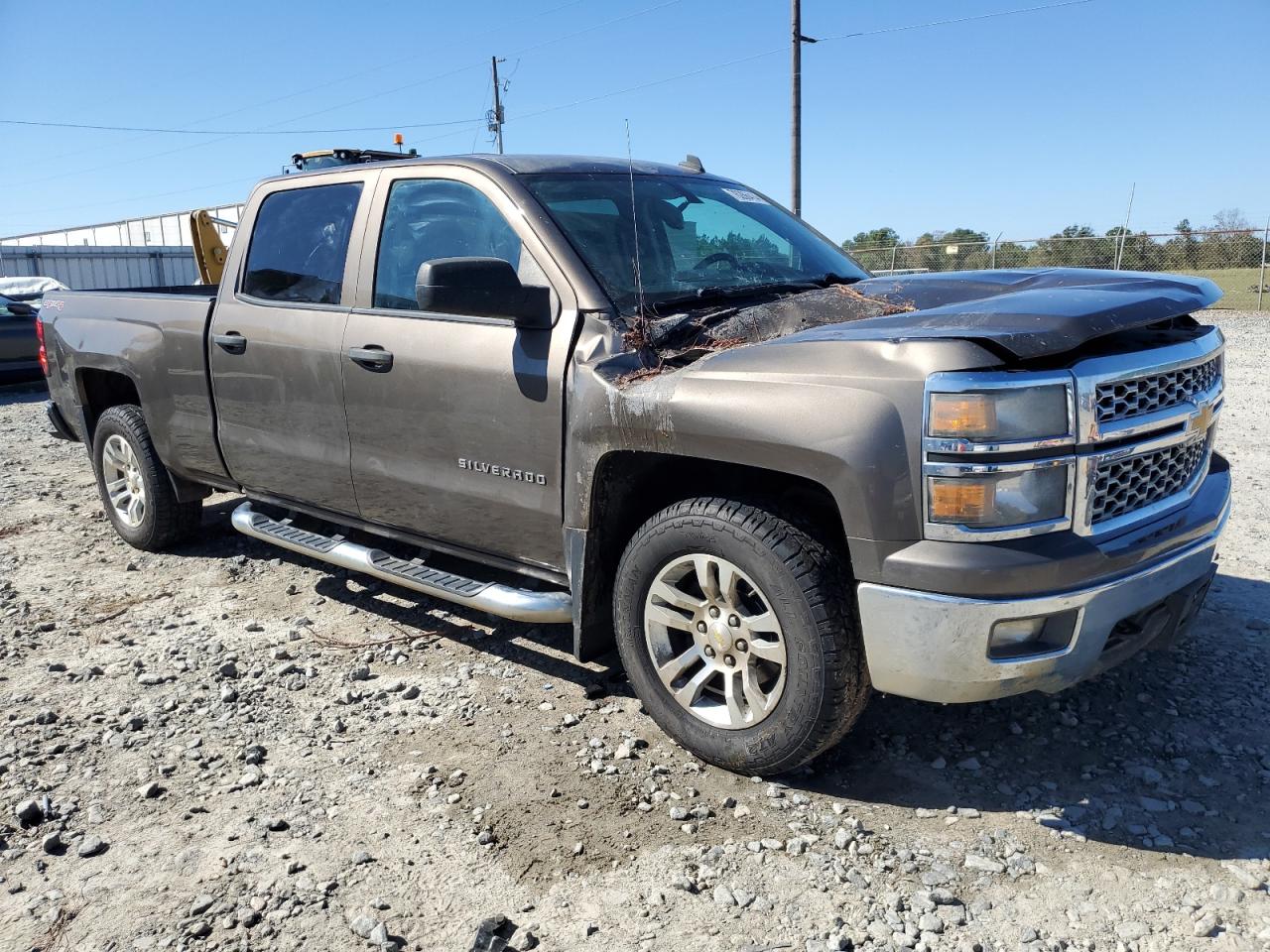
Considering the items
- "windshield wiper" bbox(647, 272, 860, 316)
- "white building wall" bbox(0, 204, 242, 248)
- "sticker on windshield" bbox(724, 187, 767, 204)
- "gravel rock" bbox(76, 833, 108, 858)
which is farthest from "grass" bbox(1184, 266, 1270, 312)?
"white building wall" bbox(0, 204, 242, 248)

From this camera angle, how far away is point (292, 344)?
4277 mm

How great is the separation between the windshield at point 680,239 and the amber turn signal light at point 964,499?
1.29 metres

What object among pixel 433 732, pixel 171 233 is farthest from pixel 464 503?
pixel 171 233

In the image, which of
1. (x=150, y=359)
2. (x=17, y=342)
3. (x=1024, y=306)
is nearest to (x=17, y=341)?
(x=17, y=342)

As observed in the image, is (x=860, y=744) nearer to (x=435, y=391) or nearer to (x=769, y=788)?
(x=769, y=788)

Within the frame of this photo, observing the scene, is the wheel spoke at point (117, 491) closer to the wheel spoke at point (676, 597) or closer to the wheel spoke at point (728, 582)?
the wheel spoke at point (676, 597)

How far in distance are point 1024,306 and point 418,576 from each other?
96.1 inches

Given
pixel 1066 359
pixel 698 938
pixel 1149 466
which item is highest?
pixel 1066 359

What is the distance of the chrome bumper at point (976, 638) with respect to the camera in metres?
2.55

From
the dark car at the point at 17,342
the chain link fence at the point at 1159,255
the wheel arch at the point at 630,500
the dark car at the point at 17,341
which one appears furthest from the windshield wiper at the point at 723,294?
the chain link fence at the point at 1159,255

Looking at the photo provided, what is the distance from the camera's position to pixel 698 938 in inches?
95.5

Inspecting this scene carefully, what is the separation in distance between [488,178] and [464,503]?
1.23m

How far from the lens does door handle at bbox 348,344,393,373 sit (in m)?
3.86

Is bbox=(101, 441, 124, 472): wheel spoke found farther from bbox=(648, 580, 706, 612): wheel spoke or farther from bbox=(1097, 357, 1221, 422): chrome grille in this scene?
bbox=(1097, 357, 1221, 422): chrome grille
